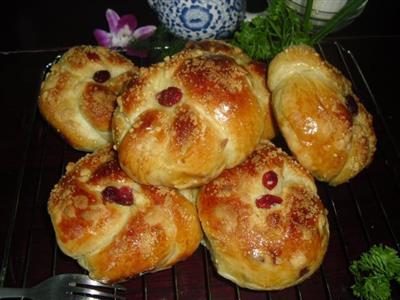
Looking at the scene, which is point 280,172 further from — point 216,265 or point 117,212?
point 117,212

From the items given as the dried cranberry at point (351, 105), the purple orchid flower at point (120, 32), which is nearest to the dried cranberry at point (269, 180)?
the dried cranberry at point (351, 105)

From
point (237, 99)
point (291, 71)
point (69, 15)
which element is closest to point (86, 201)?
point (237, 99)

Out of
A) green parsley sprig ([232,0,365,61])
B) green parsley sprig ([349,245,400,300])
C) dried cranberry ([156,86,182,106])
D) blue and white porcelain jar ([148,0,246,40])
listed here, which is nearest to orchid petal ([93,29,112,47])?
blue and white porcelain jar ([148,0,246,40])

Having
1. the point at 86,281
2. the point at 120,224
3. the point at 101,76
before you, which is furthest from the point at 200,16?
the point at 86,281

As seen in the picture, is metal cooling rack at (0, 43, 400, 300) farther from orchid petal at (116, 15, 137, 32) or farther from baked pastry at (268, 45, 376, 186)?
orchid petal at (116, 15, 137, 32)

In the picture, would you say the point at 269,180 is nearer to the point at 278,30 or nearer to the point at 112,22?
the point at 278,30

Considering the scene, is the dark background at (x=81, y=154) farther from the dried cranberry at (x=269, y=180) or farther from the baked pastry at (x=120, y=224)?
the dried cranberry at (x=269, y=180)
